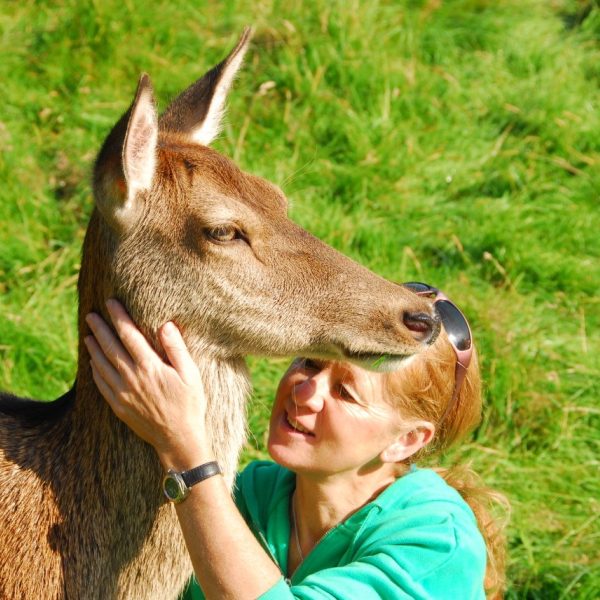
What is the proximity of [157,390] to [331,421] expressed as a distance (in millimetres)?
570

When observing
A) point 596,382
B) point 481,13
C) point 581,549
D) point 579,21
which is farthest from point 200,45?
point 581,549

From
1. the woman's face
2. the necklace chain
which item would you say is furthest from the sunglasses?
the necklace chain

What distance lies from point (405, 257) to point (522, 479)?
140cm

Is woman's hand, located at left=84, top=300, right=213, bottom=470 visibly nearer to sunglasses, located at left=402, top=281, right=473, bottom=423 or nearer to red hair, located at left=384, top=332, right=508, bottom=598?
red hair, located at left=384, top=332, right=508, bottom=598

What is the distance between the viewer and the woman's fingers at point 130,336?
281 cm

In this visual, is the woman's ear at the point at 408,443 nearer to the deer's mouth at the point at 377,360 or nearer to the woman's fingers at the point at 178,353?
the deer's mouth at the point at 377,360

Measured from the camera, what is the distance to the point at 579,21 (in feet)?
23.0

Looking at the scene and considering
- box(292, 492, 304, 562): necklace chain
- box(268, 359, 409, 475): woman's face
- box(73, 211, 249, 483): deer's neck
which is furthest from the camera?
box(292, 492, 304, 562): necklace chain

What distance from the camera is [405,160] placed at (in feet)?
19.4

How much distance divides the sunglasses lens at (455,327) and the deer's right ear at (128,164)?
0.98 m

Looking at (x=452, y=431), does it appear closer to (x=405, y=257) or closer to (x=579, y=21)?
(x=405, y=257)

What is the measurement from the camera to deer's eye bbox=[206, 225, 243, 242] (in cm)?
284

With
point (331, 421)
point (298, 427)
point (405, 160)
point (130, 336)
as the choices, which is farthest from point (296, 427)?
point (405, 160)

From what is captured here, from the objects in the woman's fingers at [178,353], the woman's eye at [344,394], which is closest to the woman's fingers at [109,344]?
the woman's fingers at [178,353]
